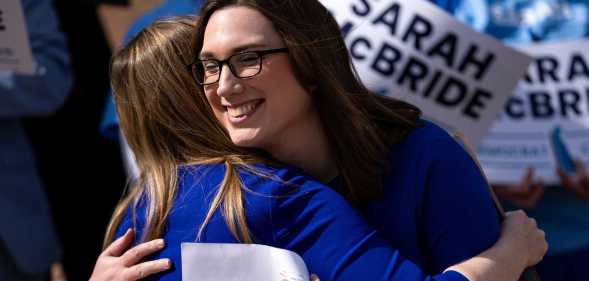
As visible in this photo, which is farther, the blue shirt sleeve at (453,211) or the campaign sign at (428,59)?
the campaign sign at (428,59)

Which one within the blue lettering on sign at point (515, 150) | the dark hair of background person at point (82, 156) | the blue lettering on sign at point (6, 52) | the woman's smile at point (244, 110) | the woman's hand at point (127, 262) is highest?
the woman's smile at point (244, 110)

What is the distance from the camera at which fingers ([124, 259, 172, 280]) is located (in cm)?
164

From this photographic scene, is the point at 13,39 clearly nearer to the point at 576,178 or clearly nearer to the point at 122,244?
the point at 122,244

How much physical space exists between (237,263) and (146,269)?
18 centimetres

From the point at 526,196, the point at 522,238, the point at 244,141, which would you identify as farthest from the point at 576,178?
the point at 244,141

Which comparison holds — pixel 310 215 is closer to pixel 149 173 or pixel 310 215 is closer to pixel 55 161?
pixel 149 173

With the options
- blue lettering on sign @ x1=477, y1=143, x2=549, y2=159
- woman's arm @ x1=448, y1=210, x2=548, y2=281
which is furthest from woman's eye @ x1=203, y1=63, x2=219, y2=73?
blue lettering on sign @ x1=477, y1=143, x2=549, y2=159

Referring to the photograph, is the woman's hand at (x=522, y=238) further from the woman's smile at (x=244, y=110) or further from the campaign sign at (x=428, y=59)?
the campaign sign at (x=428, y=59)

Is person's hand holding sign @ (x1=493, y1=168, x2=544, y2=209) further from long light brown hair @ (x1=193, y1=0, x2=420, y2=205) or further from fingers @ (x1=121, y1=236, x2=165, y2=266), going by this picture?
fingers @ (x1=121, y1=236, x2=165, y2=266)

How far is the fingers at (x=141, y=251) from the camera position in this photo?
1.67 m

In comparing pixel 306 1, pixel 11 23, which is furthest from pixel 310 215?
pixel 11 23

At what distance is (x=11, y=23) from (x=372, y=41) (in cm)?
100

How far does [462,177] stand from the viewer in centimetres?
166

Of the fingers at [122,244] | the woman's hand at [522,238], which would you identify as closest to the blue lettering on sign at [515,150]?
the woman's hand at [522,238]
